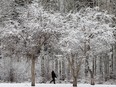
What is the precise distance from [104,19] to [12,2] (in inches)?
539

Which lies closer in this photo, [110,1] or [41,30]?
[41,30]

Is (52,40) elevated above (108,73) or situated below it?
above

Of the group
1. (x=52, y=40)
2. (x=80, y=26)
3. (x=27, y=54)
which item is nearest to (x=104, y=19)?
(x=80, y=26)

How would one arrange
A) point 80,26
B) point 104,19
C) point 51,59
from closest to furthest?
point 80,26
point 104,19
point 51,59

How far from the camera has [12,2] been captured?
4272 cm

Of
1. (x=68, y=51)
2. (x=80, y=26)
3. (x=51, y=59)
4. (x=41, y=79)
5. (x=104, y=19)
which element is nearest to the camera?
(x=68, y=51)

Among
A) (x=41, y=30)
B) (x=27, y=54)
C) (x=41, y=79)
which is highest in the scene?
(x=41, y=30)

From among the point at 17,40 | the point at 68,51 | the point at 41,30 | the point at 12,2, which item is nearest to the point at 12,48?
the point at 17,40

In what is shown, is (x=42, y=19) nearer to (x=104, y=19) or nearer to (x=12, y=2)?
(x=104, y=19)

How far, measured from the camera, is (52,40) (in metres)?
30.3

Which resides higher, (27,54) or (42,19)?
(42,19)

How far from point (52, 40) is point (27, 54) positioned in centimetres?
252

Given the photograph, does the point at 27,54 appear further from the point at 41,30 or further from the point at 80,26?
the point at 80,26

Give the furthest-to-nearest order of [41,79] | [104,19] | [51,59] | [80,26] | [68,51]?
[51,59]
[41,79]
[104,19]
[80,26]
[68,51]
